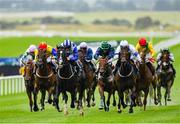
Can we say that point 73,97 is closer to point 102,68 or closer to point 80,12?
point 102,68

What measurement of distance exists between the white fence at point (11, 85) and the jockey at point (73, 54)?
11.2 m

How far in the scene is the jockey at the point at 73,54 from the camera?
67.2 feet

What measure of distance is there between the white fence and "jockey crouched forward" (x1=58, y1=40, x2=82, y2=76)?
11174mm

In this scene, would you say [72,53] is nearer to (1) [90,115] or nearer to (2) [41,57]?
(2) [41,57]

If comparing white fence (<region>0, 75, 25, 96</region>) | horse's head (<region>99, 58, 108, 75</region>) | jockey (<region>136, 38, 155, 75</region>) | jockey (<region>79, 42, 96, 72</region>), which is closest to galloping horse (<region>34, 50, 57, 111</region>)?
jockey (<region>79, 42, 96, 72</region>)

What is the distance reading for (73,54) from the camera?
20906 millimetres

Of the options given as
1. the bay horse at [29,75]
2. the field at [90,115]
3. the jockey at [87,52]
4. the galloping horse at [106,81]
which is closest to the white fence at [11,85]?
the field at [90,115]

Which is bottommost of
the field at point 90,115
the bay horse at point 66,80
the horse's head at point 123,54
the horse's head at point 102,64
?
the field at point 90,115

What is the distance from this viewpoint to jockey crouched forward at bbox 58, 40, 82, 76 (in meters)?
20.5

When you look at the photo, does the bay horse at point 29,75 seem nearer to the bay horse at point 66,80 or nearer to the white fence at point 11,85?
the bay horse at point 66,80

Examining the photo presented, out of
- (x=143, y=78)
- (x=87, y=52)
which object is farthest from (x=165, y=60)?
(x=87, y=52)

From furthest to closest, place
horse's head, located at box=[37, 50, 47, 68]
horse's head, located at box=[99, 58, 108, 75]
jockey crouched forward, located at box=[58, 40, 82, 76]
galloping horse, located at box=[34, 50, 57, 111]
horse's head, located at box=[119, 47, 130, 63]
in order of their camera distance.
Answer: galloping horse, located at box=[34, 50, 57, 111] < horse's head, located at box=[37, 50, 47, 68] < horse's head, located at box=[99, 58, 108, 75] < horse's head, located at box=[119, 47, 130, 63] < jockey crouched forward, located at box=[58, 40, 82, 76]

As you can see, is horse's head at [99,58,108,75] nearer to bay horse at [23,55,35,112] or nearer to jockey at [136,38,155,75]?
jockey at [136,38,155,75]

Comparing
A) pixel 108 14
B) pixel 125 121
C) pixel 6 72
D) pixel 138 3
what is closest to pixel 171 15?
pixel 108 14
